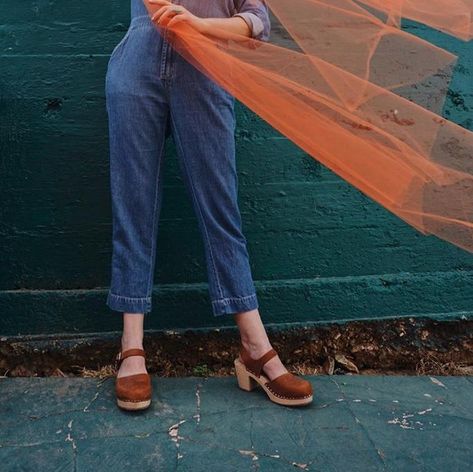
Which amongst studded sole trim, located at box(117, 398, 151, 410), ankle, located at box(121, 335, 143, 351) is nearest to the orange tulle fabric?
ankle, located at box(121, 335, 143, 351)

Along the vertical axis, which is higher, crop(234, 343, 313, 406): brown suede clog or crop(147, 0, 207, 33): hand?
crop(147, 0, 207, 33): hand

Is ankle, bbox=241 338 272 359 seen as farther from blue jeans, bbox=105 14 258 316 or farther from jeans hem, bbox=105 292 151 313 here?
jeans hem, bbox=105 292 151 313

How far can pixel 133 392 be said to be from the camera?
7.89 ft

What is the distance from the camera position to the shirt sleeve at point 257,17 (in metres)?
2.29

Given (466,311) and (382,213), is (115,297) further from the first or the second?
(466,311)

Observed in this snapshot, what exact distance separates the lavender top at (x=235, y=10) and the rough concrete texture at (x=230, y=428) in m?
1.39

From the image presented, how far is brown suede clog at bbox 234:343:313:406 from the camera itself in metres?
2.48

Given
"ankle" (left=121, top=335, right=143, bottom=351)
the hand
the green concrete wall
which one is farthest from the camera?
the green concrete wall

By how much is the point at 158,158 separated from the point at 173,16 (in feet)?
1.74

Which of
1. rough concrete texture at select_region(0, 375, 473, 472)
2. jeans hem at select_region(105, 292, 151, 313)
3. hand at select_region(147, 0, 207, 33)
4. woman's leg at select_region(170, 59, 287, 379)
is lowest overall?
rough concrete texture at select_region(0, 375, 473, 472)

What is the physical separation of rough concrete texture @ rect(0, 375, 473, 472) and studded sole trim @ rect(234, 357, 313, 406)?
3 centimetres

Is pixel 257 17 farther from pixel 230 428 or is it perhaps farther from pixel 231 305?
pixel 230 428

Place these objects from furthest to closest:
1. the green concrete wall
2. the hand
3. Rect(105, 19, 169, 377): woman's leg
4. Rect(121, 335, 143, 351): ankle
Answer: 1. the green concrete wall
2. Rect(121, 335, 143, 351): ankle
3. Rect(105, 19, 169, 377): woman's leg
4. the hand

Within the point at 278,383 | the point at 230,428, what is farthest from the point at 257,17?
the point at 230,428
